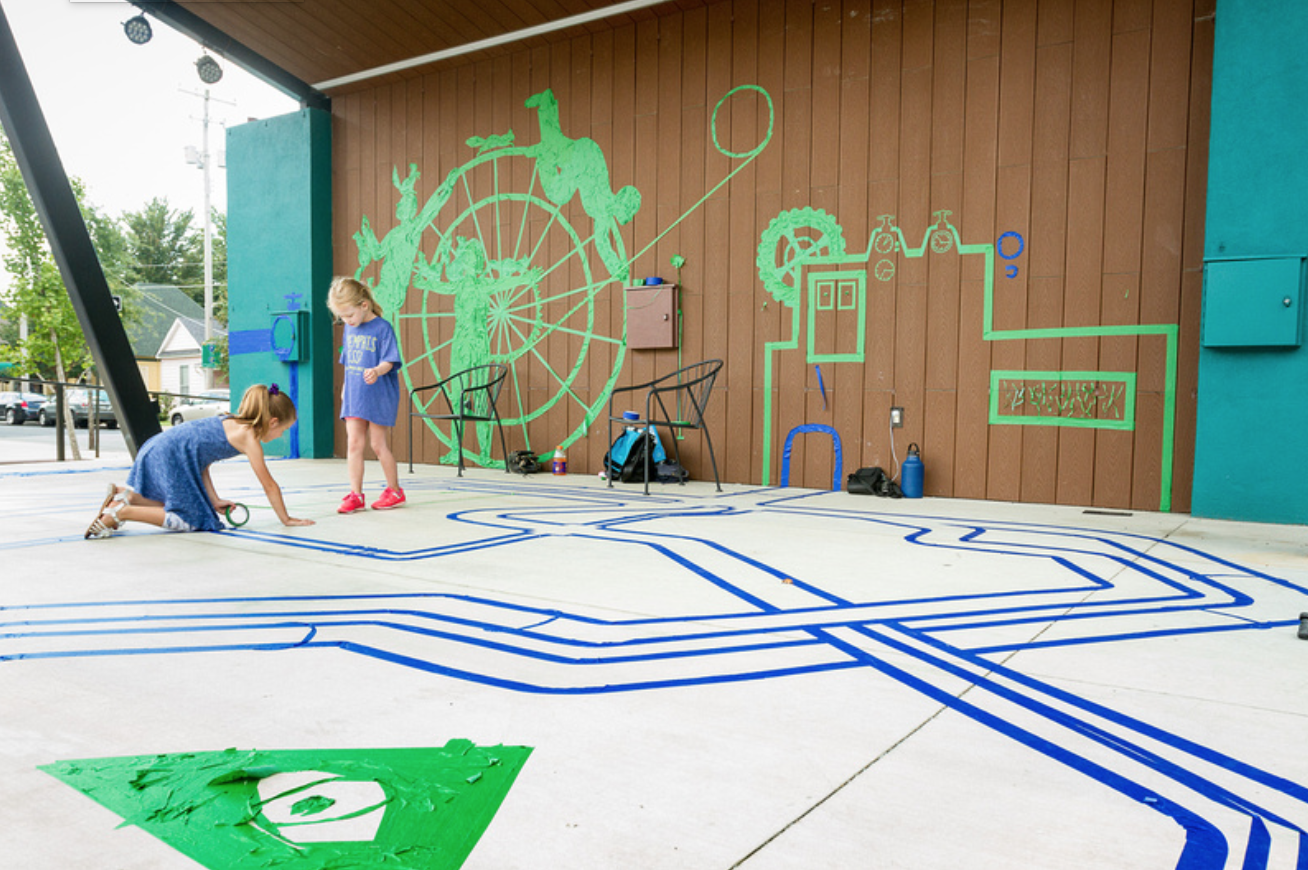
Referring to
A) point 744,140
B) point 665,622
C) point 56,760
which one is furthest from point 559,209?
point 56,760

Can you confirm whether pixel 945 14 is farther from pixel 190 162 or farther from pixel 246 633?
pixel 190 162

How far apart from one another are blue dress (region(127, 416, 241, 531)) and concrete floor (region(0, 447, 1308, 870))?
0.66 feet

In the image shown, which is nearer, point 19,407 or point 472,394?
point 472,394

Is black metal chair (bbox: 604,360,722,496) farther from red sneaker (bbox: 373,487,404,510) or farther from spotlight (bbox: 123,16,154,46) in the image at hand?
spotlight (bbox: 123,16,154,46)

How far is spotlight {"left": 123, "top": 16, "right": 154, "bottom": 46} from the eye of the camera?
5750 millimetres

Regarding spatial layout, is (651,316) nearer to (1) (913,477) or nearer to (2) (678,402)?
(2) (678,402)

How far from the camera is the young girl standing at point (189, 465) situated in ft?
10.1

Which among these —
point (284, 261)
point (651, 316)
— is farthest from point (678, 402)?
point (284, 261)

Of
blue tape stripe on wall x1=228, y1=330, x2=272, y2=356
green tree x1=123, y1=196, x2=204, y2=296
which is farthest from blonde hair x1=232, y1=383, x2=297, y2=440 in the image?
green tree x1=123, y1=196, x2=204, y2=296

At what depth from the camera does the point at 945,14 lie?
14.8ft

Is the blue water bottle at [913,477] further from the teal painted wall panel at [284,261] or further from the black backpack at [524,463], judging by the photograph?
the teal painted wall panel at [284,261]

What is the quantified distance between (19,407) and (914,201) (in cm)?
1973

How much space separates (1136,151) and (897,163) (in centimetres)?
119

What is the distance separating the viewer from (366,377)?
3998 millimetres
